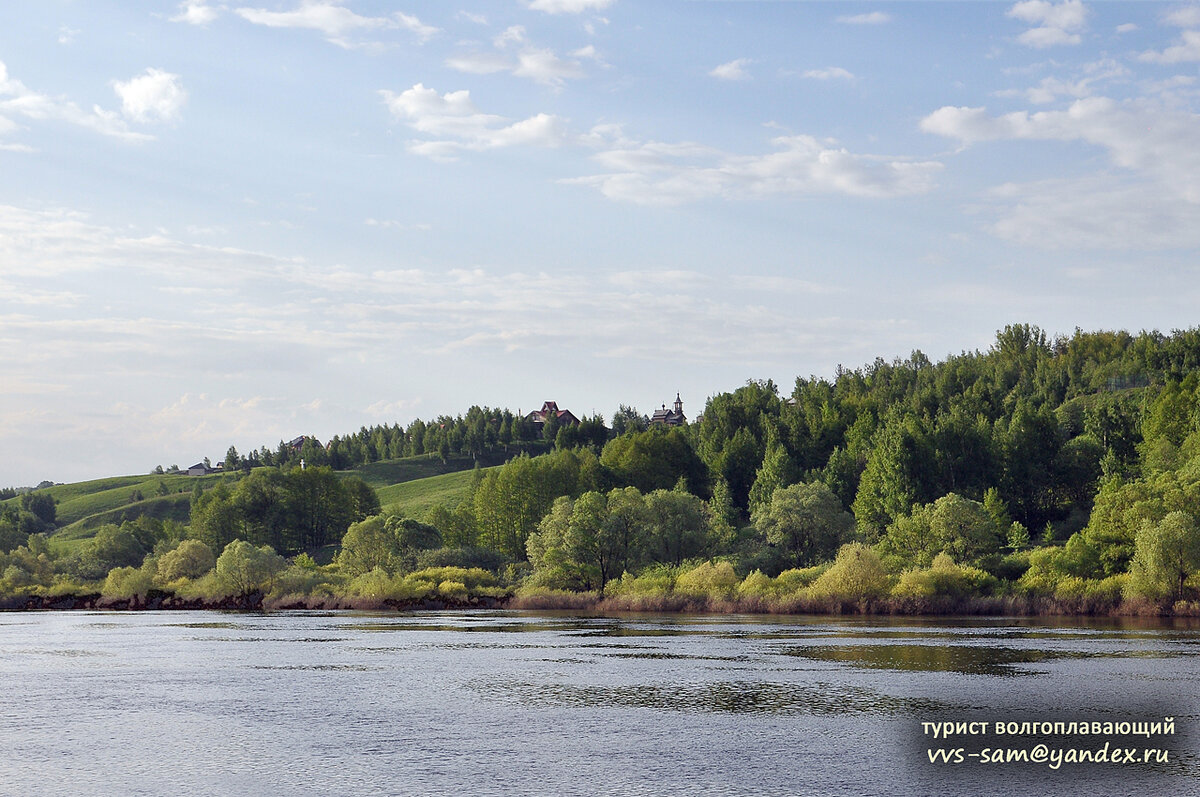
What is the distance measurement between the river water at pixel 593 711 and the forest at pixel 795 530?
19860mm

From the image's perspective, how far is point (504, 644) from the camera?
2857 inches

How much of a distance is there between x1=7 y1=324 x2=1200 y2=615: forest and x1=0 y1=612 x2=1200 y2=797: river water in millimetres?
19860

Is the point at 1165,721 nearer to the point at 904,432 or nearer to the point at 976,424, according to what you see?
the point at 904,432

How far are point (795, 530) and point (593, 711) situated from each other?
86.4 m

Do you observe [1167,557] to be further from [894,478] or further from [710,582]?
[894,478]

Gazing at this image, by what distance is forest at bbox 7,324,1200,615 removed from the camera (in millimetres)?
96250

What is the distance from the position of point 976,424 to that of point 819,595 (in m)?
74.3

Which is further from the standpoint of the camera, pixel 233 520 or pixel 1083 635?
pixel 233 520

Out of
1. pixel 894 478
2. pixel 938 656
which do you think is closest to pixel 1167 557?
pixel 938 656

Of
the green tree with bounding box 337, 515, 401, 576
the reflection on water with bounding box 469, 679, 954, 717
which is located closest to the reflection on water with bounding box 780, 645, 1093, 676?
the reflection on water with bounding box 469, 679, 954, 717

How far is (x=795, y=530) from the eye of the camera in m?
126

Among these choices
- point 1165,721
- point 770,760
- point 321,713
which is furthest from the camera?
point 321,713

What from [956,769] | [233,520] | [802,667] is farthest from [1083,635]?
[233,520]

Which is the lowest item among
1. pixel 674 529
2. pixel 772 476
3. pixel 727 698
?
pixel 727 698
